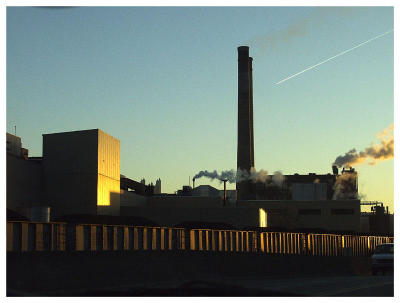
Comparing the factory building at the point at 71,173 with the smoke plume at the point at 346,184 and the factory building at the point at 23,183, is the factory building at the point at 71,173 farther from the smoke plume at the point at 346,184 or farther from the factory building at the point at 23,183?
the smoke plume at the point at 346,184

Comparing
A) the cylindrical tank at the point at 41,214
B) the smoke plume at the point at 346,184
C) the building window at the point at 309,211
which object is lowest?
the building window at the point at 309,211

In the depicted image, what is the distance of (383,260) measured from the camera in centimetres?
4403

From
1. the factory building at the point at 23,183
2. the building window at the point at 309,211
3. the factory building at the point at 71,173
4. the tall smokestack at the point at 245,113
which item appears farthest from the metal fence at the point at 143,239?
the building window at the point at 309,211

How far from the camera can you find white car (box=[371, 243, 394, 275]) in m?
43.7

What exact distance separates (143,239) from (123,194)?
2073 inches

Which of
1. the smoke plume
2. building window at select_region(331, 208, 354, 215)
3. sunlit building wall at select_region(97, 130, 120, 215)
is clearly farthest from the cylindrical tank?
the smoke plume

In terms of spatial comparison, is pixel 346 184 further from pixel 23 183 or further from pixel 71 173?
pixel 23 183

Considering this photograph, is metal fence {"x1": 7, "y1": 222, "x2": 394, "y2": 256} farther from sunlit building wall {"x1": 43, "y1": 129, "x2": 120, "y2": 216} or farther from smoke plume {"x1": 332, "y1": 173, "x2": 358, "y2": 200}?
smoke plume {"x1": 332, "y1": 173, "x2": 358, "y2": 200}

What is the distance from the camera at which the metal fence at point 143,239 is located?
29.3 metres

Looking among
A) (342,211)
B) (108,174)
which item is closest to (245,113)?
(342,211)

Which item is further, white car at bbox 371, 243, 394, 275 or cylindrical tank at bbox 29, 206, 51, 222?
cylindrical tank at bbox 29, 206, 51, 222
